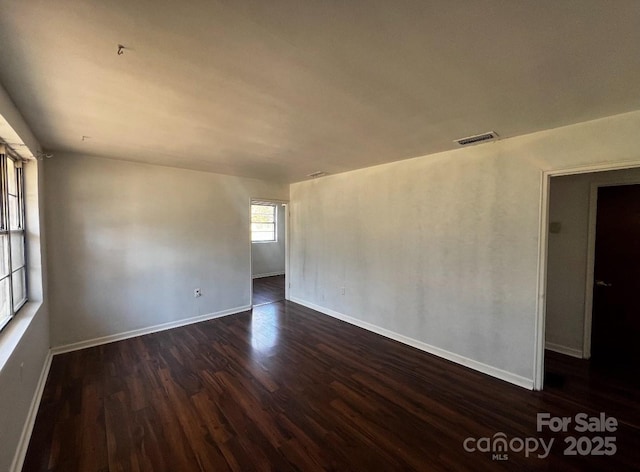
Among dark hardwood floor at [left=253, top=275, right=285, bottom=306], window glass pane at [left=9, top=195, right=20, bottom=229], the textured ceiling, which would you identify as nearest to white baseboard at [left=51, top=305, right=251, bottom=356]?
dark hardwood floor at [left=253, top=275, right=285, bottom=306]

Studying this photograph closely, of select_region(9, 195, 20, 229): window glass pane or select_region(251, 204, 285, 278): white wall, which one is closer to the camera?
select_region(9, 195, 20, 229): window glass pane

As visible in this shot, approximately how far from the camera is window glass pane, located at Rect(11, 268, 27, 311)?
2.33m

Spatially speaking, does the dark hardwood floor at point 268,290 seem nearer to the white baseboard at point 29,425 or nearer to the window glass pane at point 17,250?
the white baseboard at point 29,425

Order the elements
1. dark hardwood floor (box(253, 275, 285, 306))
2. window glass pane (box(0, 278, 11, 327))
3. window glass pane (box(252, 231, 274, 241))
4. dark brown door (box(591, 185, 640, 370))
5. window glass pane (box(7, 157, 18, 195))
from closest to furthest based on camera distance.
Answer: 1. window glass pane (box(0, 278, 11, 327))
2. window glass pane (box(7, 157, 18, 195))
3. dark brown door (box(591, 185, 640, 370))
4. dark hardwood floor (box(253, 275, 285, 306))
5. window glass pane (box(252, 231, 274, 241))

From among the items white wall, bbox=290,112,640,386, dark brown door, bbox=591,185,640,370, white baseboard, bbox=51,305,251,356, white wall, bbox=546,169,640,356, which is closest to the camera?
white wall, bbox=290,112,640,386

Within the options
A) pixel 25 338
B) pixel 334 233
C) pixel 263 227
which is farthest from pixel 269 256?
pixel 25 338

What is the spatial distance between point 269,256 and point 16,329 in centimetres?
628

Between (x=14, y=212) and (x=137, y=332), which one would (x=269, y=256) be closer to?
(x=137, y=332)

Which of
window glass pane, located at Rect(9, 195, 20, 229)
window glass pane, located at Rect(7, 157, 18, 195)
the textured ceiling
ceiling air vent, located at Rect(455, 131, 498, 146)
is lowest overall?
window glass pane, located at Rect(9, 195, 20, 229)

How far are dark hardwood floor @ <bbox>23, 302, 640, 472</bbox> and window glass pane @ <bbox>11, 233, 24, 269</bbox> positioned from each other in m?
1.22

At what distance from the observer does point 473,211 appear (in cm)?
291

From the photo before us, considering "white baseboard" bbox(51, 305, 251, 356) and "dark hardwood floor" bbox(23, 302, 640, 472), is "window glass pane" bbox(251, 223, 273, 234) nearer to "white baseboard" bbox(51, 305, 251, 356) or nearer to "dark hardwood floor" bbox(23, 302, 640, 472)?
"white baseboard" bbox(51, 305, 251, 356)

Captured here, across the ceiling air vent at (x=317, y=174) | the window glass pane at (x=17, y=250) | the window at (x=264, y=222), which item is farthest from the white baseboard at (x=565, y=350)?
the window at (x=264, y=222)

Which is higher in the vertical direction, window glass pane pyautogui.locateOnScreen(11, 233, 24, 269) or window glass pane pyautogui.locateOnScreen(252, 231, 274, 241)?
window glass pane pyautogui.locateOnScreen(11, 233, 24, 269)
